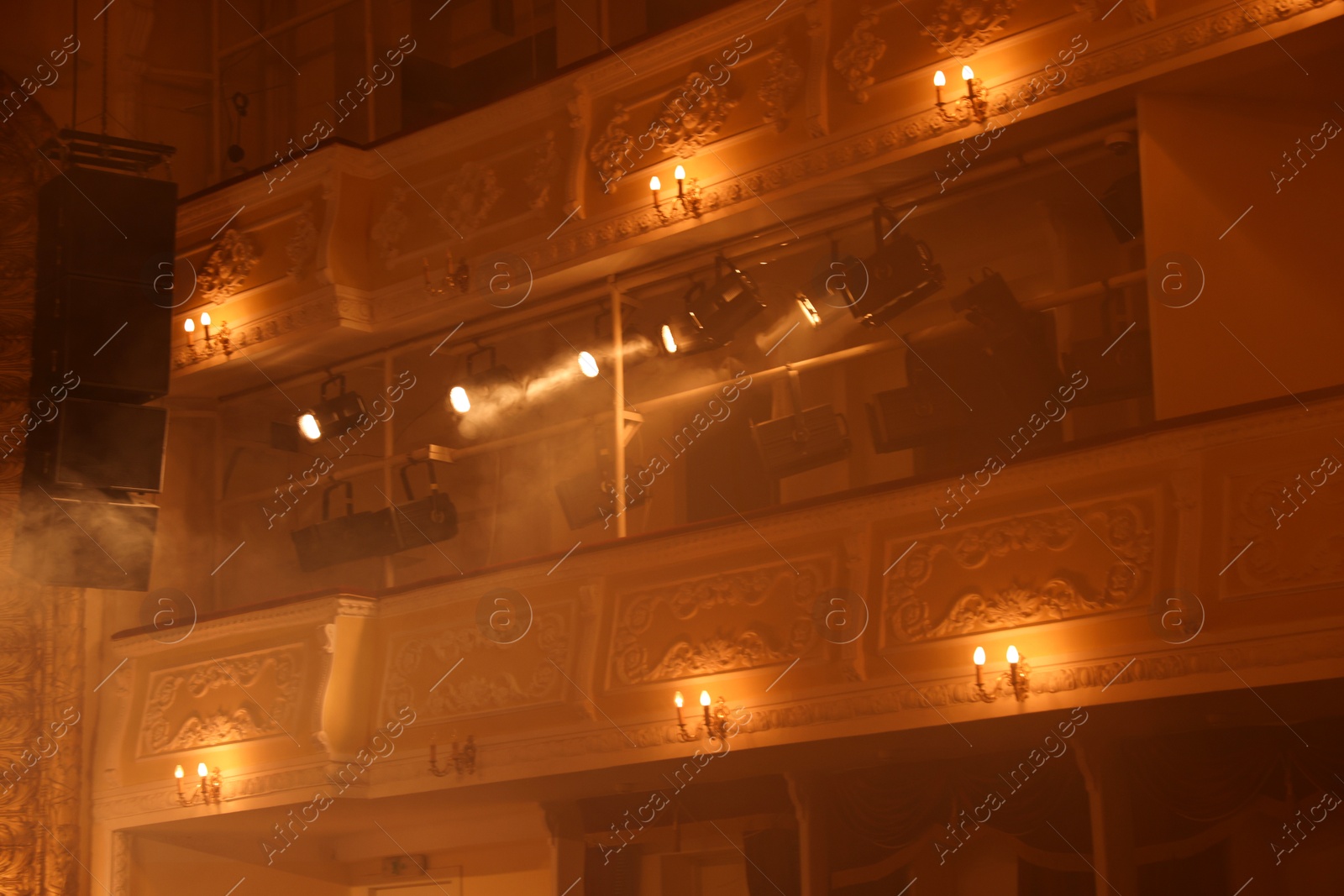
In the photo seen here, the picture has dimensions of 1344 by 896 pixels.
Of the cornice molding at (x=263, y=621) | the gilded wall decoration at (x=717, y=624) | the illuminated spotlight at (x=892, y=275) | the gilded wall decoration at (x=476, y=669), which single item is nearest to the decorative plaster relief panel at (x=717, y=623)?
the gilded wall decoration at (x=717, y=624)

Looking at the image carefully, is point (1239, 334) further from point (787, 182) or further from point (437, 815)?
point (437, 815)

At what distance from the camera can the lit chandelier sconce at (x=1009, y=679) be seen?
526cm

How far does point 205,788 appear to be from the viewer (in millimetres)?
7504

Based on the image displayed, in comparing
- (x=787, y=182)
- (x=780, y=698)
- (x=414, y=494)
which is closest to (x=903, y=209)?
(x=787, y=182)

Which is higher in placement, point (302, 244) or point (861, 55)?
point (302, 244)

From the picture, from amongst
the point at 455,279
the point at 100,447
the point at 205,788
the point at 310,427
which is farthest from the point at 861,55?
the point at 205,788

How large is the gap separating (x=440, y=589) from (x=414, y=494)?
7.33ft

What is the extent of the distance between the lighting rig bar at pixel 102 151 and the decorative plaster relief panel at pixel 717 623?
298 cm

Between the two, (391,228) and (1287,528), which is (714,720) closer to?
(1287,528)

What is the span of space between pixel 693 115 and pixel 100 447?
318cm

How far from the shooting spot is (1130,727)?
5.88 metres

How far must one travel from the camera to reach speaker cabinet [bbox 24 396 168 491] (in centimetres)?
586

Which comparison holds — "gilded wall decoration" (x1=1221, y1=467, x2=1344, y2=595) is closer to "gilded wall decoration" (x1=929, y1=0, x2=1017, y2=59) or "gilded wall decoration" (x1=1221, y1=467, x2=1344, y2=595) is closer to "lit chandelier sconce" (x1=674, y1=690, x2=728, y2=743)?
"lit chandelier sconce" (x1=674, y1=690, x2=728, y2=743)

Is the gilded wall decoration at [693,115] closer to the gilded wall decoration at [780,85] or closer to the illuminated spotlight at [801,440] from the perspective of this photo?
the gilded wall decoration at [780,85]
